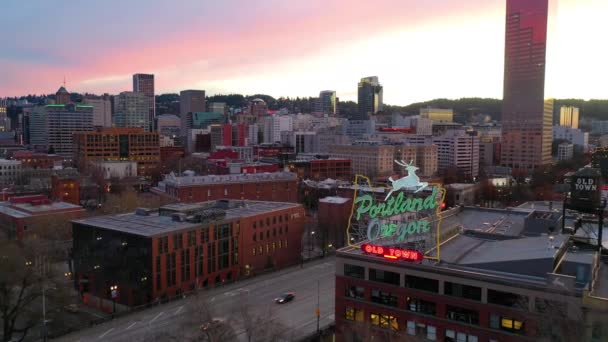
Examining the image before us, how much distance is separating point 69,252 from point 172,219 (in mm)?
21069

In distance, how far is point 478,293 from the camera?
34.8 m

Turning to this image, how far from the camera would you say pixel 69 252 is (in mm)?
70250

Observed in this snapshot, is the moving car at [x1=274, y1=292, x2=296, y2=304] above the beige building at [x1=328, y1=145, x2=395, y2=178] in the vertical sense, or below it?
below

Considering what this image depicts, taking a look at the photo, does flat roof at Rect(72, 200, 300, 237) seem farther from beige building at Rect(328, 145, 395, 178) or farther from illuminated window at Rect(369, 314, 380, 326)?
beige building at Rect(328, 145, 395, 178)

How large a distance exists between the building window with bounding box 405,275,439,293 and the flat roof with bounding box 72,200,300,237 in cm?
2655

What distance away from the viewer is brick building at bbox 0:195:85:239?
242 feet

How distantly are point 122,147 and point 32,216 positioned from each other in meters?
116

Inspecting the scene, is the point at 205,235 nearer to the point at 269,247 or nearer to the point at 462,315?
the point at 269,247

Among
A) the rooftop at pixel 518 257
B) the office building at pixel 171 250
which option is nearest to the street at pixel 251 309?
the office building at pixel 171 250

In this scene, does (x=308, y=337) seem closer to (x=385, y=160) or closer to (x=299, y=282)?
(x=299, y=282)

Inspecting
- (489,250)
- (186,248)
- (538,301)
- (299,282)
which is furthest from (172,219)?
(538,301)

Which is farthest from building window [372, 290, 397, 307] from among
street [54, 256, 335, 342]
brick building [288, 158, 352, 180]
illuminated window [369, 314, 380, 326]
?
brick building [288, 158, 352, 180]

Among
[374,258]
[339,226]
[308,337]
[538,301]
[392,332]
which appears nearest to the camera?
[538,301]

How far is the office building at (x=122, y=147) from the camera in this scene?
182625 millimetres
